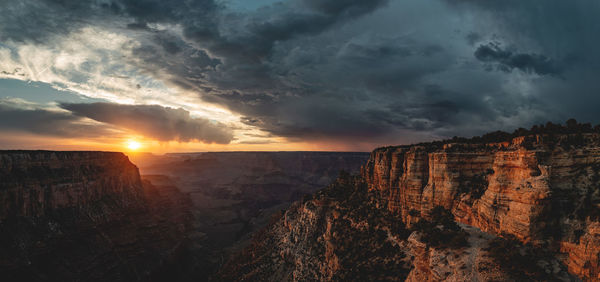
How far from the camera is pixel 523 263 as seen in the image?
642 inches

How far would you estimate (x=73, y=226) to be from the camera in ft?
215

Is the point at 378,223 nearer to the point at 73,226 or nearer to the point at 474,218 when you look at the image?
the point at 474,218

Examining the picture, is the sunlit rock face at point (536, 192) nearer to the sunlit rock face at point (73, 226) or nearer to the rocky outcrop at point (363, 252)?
the rocky outcrop at point (363, 252)

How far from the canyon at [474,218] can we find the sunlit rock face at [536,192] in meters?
0.07

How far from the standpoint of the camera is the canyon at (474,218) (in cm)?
1734

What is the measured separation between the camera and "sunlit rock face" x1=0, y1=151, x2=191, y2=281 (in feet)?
174

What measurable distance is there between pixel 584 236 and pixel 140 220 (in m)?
109

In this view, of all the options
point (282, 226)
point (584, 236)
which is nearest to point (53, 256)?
point (282, 226)

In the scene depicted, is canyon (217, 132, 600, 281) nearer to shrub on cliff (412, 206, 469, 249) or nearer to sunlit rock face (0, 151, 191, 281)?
shrub on cliff (412, 206, 469, 249)

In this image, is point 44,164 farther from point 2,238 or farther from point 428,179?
point 428,179

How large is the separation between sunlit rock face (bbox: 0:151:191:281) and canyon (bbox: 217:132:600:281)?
48.0m

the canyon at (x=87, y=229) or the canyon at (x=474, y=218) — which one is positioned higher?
the canyon at (x=474, y=218)

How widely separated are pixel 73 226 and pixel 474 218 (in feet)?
293

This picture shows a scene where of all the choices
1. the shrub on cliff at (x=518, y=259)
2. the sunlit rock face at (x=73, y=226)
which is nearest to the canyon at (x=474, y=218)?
the shrub on cliff at (x=518, y=259)
